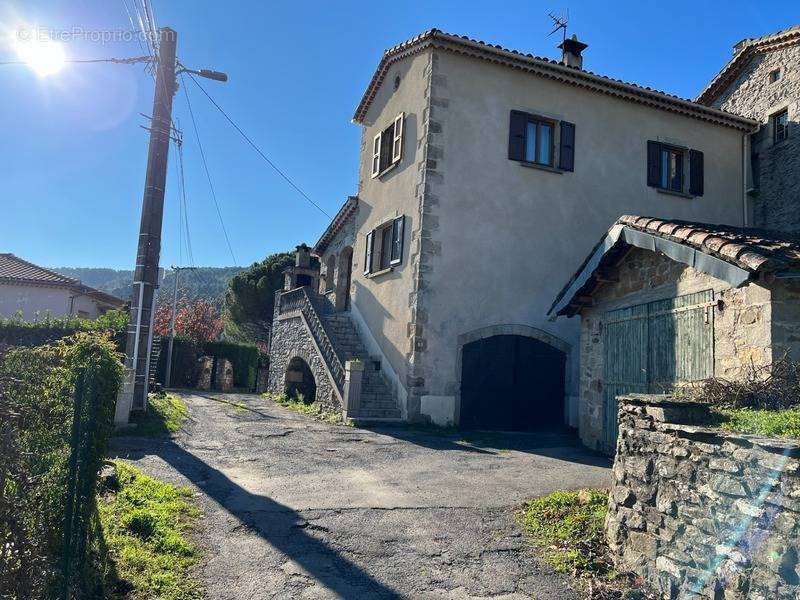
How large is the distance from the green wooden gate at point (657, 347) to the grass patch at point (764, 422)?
273cm

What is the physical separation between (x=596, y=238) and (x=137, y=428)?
11054mm

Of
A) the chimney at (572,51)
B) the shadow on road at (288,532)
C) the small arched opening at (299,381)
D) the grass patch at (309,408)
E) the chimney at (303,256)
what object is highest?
the chimney at (572,51)

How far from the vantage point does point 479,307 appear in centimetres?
1342

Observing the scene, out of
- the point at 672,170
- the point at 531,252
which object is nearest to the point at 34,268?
the point at 531,252

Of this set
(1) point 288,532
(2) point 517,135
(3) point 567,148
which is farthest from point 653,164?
(1) point 288,532

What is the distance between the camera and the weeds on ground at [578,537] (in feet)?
14.6

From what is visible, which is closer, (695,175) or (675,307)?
(675,307)

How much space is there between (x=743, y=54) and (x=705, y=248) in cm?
1397

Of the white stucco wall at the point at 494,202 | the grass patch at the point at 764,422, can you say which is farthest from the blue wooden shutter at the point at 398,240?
the grass patch at the point at 764,422

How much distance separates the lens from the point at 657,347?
8297 millimetres

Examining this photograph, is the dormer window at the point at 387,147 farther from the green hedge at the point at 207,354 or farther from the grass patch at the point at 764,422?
the green hedge at the point at 207,354

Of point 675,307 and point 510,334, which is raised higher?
point 675,307

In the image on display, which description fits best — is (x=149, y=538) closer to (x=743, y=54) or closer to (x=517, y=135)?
(x=517, y=135)

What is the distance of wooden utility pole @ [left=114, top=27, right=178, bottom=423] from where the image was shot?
36.0 feet
